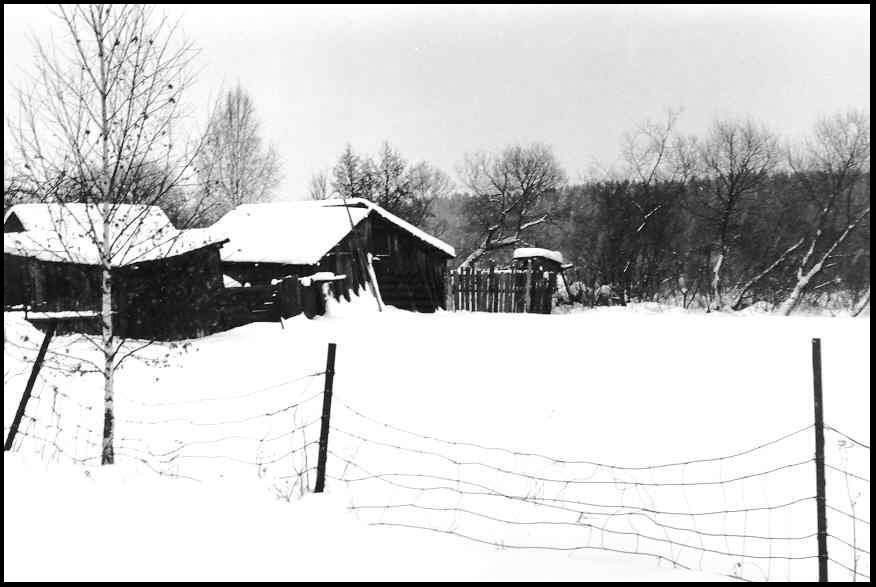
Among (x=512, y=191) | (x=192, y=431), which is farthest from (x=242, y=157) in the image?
(x=192, y=431)

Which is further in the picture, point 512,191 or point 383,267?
point 512,191

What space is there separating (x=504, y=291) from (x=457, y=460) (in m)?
17.0

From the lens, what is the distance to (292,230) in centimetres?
2194

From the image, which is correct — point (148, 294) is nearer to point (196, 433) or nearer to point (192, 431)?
point (192, 431)

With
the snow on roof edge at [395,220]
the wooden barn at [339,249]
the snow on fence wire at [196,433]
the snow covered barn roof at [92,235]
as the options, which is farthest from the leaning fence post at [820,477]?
the snow on roof edge at [395,220]

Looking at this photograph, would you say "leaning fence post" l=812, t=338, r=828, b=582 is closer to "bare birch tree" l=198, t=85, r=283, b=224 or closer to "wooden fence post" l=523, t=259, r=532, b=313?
"wooden fence post" l=523, t=259, r=532, b=313

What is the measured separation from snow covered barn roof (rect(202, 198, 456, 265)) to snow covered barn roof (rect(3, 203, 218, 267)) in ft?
11.7

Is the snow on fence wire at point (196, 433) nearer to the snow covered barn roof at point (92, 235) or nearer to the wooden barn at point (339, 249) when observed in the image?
the snow covered barn roof at point (92, 235)

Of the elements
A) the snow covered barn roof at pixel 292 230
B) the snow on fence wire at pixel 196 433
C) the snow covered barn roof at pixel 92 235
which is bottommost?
the snow on fence wire at pixel 196 433

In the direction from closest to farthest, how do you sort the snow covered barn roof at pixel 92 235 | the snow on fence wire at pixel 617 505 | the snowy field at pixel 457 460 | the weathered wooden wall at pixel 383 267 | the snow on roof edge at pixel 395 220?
the snowy field at pixel 457 460
the snow on fence wire at pixel 617 505
the snow covered barn roof at pixel 92 235
the weathered wooden wall at pixel 383 267
the snow on roof edge at pixel 395 220

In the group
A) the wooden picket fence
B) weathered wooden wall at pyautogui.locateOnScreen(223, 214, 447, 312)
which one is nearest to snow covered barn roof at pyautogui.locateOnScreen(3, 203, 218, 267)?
weathered wooden wall at pyautogui.locateOnScreen(223, 214, 447, 312)

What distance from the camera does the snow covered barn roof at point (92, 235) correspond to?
251 inches

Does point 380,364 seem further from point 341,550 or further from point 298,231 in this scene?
point 298,231

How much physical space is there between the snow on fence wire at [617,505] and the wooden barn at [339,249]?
12708mm
